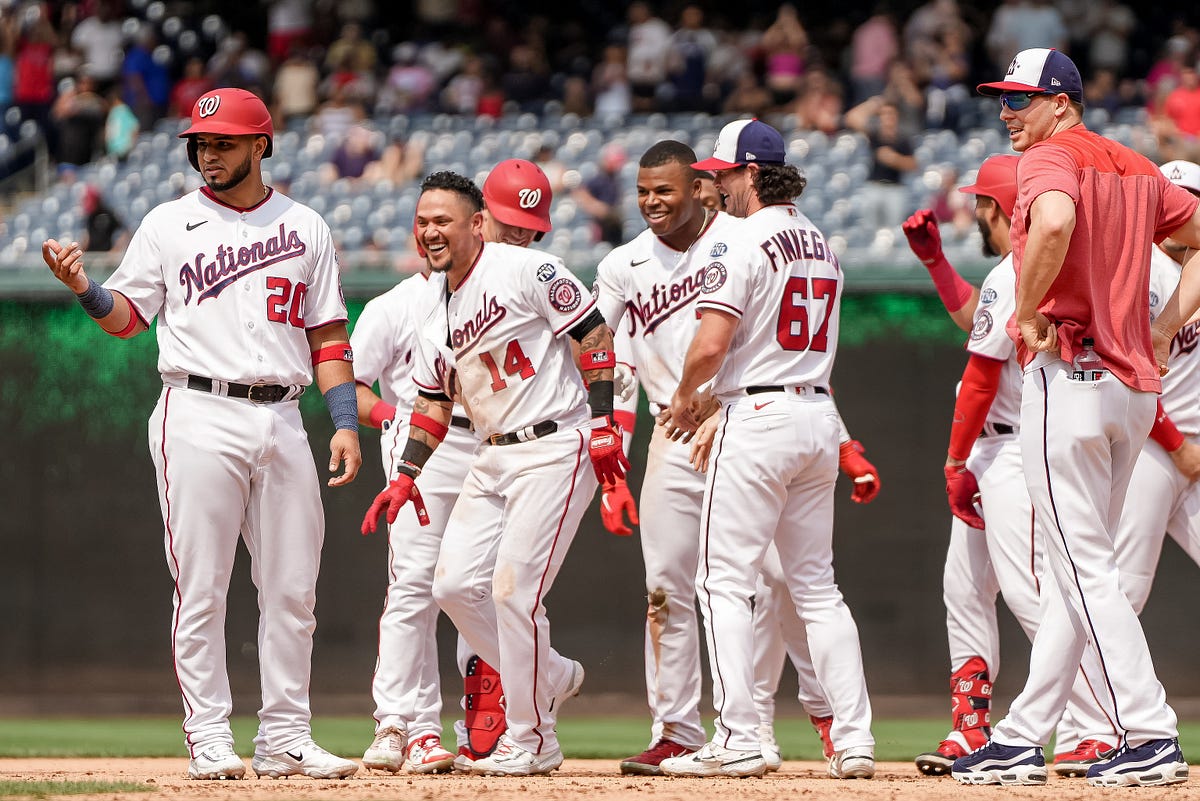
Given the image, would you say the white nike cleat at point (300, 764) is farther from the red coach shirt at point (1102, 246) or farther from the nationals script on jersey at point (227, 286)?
the red coach shirt at point (1102, 246)

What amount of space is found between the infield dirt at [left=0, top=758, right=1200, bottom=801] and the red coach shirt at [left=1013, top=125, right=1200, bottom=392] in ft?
4.03

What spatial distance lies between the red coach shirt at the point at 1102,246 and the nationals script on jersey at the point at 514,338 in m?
1.60

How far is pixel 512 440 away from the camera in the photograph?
18.5 ft

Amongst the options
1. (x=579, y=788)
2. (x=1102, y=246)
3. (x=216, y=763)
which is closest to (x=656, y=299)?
(x=1102, y=246)

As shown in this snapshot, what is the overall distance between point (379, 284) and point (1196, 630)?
457cm

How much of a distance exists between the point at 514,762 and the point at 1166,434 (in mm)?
2479

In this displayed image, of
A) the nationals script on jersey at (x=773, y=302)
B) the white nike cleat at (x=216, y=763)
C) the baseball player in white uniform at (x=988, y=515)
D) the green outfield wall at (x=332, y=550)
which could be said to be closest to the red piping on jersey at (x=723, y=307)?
the nationals script on jersey at (x=773, y=302)

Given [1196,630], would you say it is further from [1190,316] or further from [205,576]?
[205,576]

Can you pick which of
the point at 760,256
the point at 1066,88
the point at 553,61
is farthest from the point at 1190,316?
the point at 553,61

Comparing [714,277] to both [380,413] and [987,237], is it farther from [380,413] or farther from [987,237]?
[380,413]

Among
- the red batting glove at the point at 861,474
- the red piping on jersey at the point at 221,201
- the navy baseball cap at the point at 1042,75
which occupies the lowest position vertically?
the red batting glove at the point at 861,474

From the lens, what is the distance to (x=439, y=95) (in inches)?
539

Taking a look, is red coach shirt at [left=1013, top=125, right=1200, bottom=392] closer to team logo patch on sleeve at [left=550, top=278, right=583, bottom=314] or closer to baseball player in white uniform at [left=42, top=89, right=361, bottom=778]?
team logo patch on sleeve at [left=550, top=278, right=583, bottom=314]

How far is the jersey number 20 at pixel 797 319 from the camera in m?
5.39
